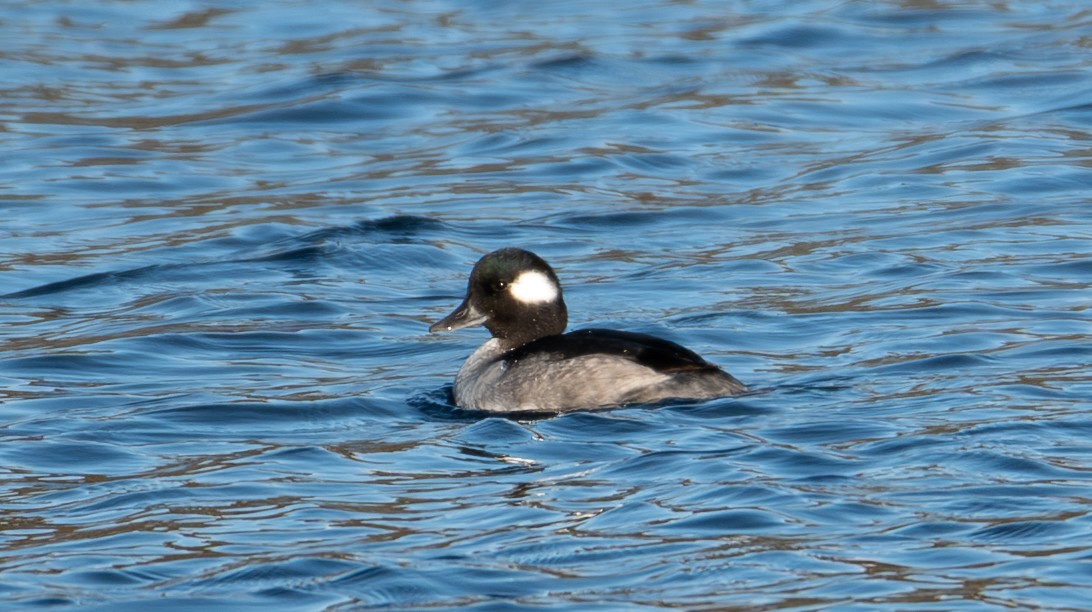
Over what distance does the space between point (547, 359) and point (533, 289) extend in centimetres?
62

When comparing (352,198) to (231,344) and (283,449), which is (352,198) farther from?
(283,449)

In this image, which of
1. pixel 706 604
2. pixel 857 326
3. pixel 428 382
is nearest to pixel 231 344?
pixel 428 382

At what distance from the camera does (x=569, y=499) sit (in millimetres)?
7559

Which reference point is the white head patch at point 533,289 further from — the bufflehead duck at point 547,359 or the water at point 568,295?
the water at point 568,295

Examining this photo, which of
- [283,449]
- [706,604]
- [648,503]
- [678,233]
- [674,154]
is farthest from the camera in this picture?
[674,154]

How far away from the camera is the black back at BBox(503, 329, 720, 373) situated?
909cm

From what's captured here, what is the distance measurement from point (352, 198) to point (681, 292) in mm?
3906

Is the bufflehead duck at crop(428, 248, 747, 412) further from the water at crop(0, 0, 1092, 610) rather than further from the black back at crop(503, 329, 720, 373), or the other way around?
the water at crop(0, 0, 1092, 610)

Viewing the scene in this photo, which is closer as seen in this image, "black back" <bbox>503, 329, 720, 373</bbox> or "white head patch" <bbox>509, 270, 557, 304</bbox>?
"black back" <bbox>503, 329, 720, 373</bbox>

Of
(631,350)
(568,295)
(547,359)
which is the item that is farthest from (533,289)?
(568,295)

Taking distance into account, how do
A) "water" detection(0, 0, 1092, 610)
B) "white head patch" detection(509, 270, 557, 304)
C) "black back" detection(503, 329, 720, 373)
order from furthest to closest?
"white head patch" detection(509, 270, 557, 304), "black back" detection(503, 329, 720, 373), "water" detection(0, 0, 1092, 610)

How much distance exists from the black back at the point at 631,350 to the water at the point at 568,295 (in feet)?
0.69

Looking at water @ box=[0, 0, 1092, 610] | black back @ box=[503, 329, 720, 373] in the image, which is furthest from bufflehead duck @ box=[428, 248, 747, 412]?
water @ box=[0, 0, 1092, 610]

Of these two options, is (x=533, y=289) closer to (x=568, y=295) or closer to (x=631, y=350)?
(x=631, y=350)
